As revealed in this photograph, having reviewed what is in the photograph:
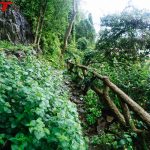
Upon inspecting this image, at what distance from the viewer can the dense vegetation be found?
2.62 meters

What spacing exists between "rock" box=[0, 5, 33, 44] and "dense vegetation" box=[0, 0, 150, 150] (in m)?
0.74

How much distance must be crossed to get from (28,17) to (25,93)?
17.8 meters

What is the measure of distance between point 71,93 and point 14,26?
32.6 ft

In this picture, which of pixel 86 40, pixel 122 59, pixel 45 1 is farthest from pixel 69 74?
pixel 86 40

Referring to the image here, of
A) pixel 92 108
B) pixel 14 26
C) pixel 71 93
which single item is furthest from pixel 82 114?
pixel 14 26

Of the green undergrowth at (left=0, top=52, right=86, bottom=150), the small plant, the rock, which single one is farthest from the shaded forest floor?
the rock

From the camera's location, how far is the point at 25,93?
3000 mm

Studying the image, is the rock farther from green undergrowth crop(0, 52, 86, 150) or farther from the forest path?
green undergrowth crop(0, 52, 86, 150)

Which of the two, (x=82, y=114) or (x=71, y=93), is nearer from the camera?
(x=82, y=114)

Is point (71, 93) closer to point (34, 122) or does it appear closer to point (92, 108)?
point (92, 108)

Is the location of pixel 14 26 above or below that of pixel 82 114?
above

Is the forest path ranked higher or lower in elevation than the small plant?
lower

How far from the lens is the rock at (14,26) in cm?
1639

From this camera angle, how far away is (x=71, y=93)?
9.11 meters
